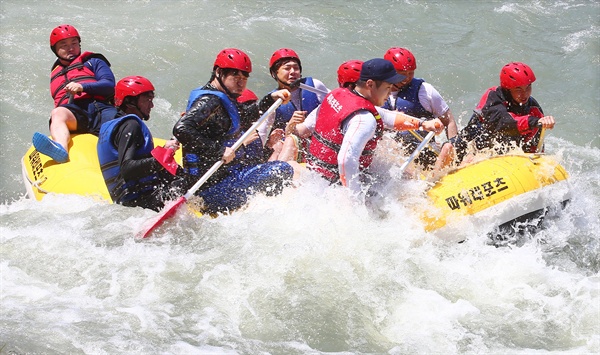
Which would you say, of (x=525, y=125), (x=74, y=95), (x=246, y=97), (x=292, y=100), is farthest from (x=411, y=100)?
(x=74, y=95)

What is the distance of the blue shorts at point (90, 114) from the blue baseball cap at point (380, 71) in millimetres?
2952

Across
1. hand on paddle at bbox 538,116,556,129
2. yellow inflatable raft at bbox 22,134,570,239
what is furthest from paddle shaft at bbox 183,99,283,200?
hand on paddle at bbox 538,116,556,129

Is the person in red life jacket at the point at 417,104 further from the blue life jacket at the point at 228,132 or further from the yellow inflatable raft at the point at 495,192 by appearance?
the blue life jacket at the point at 228,132

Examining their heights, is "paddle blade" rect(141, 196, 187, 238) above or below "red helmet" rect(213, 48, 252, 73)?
below

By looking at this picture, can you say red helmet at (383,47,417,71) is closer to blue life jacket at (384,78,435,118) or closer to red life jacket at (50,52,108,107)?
blue life jacket at (384,78,435,118)

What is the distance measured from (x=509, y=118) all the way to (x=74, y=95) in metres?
3.87

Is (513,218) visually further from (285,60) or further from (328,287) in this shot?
(285,60)

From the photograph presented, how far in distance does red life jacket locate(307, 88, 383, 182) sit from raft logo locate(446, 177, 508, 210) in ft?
2.33

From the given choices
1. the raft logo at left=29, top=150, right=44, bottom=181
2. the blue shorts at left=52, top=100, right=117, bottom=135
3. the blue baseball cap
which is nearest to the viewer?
the blue baseball cap

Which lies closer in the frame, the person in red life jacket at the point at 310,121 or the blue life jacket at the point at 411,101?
the person in red life jacket at the point at 310,121

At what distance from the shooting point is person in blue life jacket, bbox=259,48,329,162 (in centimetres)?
671

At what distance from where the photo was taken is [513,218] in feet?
19.8

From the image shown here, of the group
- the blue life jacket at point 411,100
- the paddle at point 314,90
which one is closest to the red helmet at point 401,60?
the blue life jacket at point 411,100

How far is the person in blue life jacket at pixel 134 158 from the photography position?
5.84m
